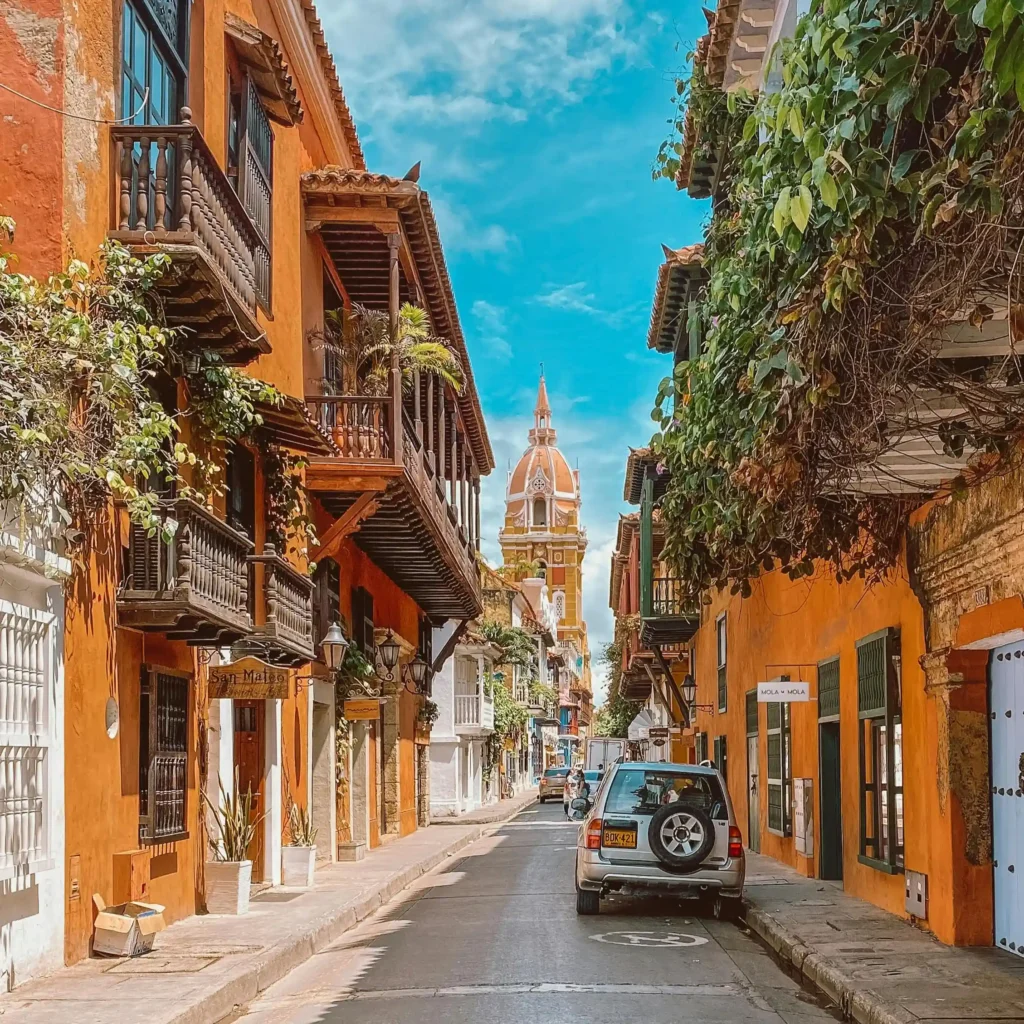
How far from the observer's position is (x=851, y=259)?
660cm

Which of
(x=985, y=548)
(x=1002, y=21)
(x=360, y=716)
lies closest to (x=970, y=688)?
(x=985, y=548)

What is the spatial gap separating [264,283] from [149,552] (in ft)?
14.9

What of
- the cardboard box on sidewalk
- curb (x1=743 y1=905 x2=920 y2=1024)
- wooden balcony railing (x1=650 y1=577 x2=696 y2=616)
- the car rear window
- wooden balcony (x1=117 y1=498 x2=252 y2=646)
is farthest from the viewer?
wooden balcony railing (x1=650 y1=577 x2=696 y2=616)

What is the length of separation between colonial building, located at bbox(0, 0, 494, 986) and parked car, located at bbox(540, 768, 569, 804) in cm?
3925

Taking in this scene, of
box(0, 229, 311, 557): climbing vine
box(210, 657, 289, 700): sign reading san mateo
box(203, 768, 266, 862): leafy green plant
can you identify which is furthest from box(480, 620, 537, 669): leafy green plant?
box(0, 229, 311, 557): climbing vine

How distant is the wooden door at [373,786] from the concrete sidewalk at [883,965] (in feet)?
40.2

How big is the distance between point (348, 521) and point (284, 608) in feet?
11.4

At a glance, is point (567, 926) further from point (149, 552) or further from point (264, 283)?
point (264, 283)

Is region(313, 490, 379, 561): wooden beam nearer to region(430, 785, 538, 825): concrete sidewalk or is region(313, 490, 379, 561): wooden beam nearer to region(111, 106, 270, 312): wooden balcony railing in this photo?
region(111, 106, 270, 312): wooden balcony railing

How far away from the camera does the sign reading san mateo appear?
15.4 meters

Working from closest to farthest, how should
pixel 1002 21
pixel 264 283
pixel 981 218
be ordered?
pixel 1002 21
pixel 981 218
pixel 264 283

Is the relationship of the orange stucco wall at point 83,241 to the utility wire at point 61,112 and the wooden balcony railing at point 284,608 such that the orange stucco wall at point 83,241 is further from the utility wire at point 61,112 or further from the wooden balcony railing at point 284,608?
the wooden balcony railing at point 284,608

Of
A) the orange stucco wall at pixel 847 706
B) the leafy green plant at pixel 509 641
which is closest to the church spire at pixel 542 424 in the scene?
the leafy green plant at pixel 509 641

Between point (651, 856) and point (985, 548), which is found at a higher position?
point (985, 548)
